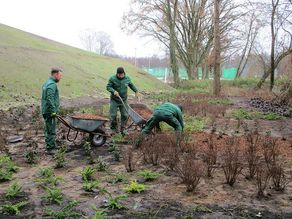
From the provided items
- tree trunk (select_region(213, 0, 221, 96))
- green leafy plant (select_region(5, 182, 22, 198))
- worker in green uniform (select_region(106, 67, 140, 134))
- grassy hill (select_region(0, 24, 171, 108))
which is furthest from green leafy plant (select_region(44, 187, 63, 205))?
tree trunk (select_region(213, 0, 221, 96))

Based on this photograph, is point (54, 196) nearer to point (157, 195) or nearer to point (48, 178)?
point (48, 178)

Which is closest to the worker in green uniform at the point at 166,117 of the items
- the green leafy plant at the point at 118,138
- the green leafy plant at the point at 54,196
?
the green leafy plant at the point at 118,138

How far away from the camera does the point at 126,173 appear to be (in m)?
6.39

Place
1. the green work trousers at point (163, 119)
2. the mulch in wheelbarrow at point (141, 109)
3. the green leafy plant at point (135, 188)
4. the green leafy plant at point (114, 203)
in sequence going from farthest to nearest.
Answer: the mulch in wheelbarrow at point (141, 109), the green work trousers at point (163, 119), the green leafy plant at point (135, 188), the green leafy plant at point (114, 203)

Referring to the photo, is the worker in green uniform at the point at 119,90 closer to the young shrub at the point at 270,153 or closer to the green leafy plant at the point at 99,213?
the young shrub at the point at 270,153

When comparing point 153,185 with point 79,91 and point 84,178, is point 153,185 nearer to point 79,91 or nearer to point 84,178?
point 84,178

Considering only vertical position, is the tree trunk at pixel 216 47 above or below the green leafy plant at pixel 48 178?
above

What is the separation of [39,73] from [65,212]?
→ 2003 cm

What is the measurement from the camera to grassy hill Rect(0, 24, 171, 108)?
19.5m

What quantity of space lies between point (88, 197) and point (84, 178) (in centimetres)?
75

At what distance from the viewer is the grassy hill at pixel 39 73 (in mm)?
19531

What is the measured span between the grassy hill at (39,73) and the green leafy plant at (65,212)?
11.9m

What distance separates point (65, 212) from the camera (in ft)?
14.7

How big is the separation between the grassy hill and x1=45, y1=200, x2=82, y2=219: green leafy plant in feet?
39.0
